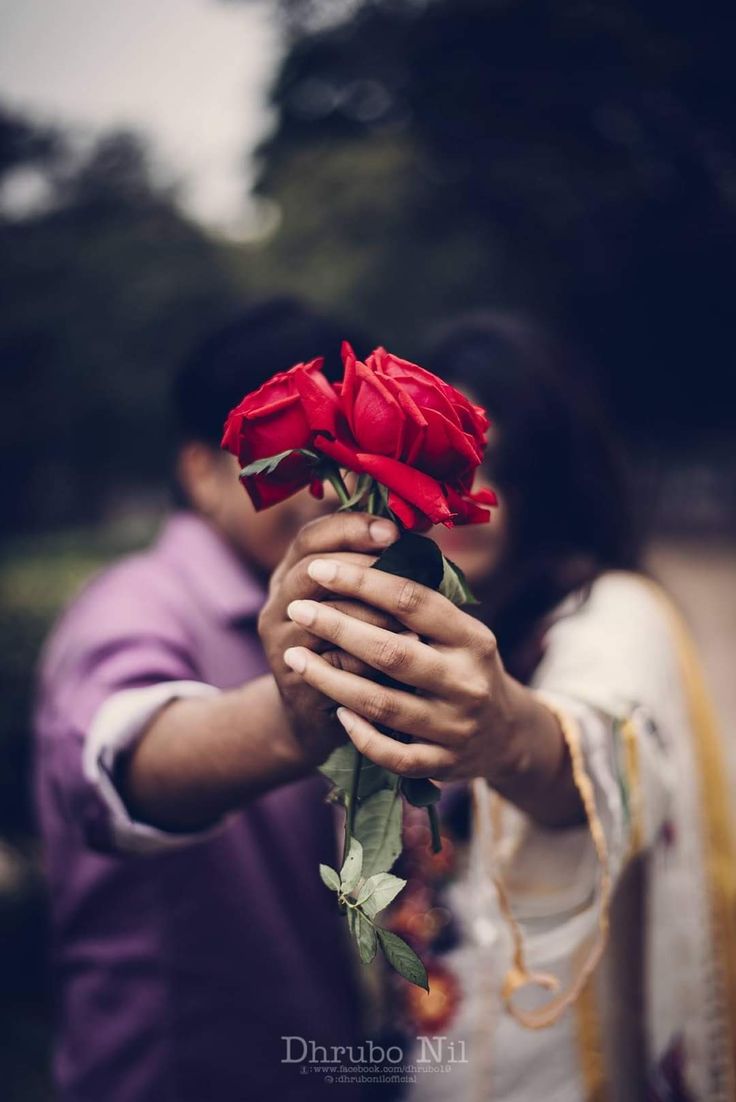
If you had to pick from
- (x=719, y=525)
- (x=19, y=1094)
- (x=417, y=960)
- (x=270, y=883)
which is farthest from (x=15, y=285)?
(x=719, y=525)

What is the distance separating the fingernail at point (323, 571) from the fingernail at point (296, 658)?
0.31ft

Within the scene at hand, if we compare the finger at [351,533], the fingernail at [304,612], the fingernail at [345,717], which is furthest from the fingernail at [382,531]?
the fingernail at [345,717]

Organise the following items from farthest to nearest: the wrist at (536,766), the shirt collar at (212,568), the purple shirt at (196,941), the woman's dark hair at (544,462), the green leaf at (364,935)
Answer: the woman's dark hair at (544,462), the shirt collar at (212,568), the purple shirt at (196,941), the wrist at (536,766), the green leaf at (364,935)

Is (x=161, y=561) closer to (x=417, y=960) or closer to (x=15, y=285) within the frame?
(x=417, y=960)

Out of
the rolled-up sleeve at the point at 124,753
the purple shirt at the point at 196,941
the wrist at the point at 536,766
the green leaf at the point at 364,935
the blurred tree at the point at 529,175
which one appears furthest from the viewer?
the blurred tree at the point at 529,175

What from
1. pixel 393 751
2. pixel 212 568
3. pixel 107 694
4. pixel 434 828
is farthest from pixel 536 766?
pixel 212 568

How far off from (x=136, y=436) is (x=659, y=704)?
60.1 ft

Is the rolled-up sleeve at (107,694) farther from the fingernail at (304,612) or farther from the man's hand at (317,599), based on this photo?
the fingernail at (304,612)

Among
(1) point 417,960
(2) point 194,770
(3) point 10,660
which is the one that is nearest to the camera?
(1) point 417,960

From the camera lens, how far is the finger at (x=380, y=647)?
37.8 inches

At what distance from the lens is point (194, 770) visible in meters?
1.26

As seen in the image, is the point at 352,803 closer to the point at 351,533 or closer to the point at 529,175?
the point at 351,533

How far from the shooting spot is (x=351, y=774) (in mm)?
1066

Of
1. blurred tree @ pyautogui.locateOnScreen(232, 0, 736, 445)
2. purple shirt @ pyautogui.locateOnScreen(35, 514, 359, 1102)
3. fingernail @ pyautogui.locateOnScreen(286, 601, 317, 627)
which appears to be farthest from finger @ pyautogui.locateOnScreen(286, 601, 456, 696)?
blurred tree @ pyautogui.locateOnScreen(232, 0, 736, 445)
